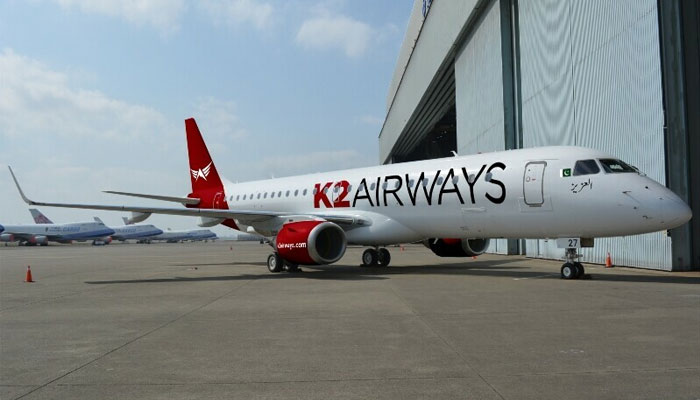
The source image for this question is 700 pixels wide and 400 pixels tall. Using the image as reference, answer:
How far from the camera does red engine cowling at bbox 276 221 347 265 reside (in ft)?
48.6

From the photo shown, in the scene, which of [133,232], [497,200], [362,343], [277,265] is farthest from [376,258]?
[133,232]

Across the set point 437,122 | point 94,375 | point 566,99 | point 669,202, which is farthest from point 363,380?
point 437,122

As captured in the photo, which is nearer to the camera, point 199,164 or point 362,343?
point 362,343

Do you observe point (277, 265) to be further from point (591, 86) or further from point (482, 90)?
point (482, 90)

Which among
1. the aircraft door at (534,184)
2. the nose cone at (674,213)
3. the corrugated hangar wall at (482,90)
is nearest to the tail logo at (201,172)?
the corrugated hangar wall at (482,90)

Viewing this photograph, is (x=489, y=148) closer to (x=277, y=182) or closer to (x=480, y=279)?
(x=277, y=182)

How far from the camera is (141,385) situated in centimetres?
464

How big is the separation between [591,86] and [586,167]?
6.92 meters

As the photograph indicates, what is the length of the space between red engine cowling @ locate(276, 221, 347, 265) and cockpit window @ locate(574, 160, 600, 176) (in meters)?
6.20

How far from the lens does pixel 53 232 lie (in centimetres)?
8144

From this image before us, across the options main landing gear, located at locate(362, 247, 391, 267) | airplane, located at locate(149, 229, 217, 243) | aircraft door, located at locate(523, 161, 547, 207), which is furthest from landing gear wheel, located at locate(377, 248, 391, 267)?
airplane, located at locate(149, 229, 217, 243)

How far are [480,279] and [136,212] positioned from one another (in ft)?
35.1

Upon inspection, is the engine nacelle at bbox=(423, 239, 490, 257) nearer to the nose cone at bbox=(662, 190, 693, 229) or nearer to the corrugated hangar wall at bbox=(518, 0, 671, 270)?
the corrugated hangar wall at bbox=(518, 0, 671, 270)

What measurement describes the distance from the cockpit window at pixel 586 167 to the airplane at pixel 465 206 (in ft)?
0.07
